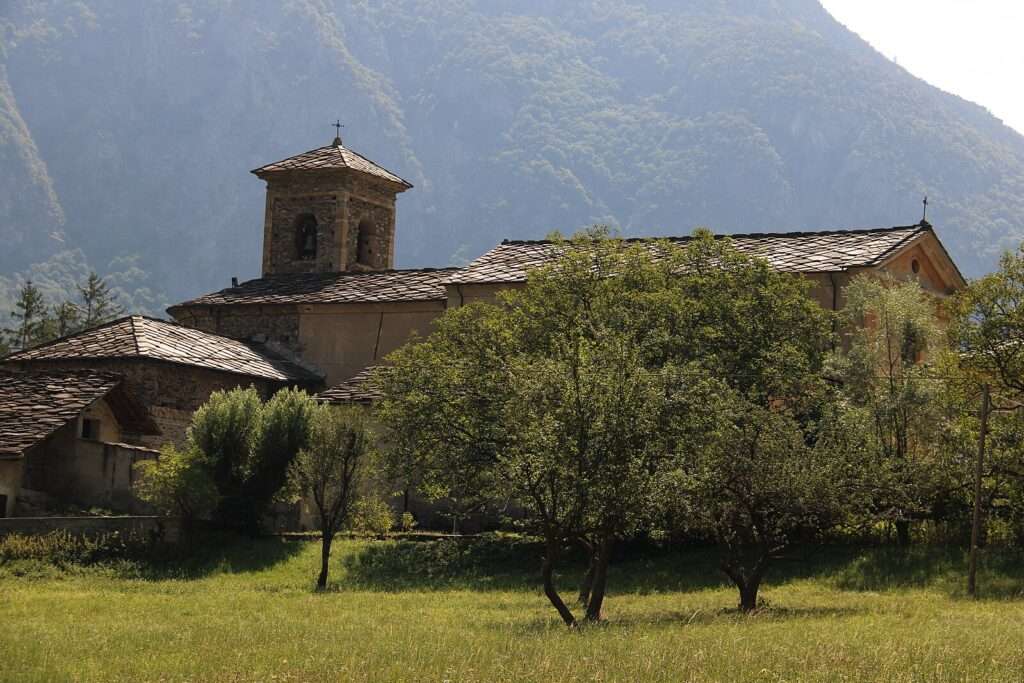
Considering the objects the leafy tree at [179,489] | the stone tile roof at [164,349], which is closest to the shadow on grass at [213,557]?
the leafy tree at [179,489]

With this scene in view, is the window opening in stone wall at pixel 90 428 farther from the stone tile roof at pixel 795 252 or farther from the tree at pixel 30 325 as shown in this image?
the tree at pixel 30 325

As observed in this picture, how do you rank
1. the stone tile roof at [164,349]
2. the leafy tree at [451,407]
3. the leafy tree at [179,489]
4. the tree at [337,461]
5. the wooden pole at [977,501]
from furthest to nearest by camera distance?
the stone tile roof at [164,349] < the leafy tree at [179,489] < the tree at [337,461] < the leafy tree at [451,407] < the wooden pole at [977,501]

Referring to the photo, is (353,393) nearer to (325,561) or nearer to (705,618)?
(325,561)

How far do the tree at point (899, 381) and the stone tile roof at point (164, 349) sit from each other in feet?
56.8

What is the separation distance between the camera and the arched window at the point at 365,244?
5332 centimetres

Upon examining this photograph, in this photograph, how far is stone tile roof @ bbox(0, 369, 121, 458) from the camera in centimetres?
3359

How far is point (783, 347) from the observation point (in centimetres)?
3102

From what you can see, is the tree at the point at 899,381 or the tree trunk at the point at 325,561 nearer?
the tree at the point at 899,381

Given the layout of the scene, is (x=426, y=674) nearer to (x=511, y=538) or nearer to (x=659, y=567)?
(x=659, y=567)

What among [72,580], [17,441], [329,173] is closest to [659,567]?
[72,580]

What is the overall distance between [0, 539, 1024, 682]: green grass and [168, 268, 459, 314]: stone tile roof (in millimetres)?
12963

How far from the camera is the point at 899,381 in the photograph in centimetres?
3184

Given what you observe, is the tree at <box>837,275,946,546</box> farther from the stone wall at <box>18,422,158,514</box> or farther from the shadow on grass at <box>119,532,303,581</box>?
the stone wall at <box>18,422,158,514</box>

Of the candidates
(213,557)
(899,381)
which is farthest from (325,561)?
(899,381)
